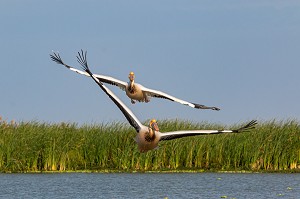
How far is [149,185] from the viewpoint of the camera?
25.9m

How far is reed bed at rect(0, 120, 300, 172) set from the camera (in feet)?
95.1

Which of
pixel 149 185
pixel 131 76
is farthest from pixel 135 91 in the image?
pixel 149 185

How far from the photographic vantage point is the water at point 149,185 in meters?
24.0

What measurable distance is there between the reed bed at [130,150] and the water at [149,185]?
0.82 meters

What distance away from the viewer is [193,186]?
26.0m

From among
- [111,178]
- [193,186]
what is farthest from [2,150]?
[193,186]

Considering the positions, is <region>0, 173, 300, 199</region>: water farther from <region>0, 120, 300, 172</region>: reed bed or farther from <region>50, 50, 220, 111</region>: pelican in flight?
<region>50, 50, 220, 111</region>: pelican in flight

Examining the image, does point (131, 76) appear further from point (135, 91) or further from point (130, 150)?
point (130, 150)

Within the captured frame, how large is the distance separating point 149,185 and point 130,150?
3.23 meters

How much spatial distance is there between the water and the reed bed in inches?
32.5

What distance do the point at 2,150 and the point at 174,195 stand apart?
26.8 feet

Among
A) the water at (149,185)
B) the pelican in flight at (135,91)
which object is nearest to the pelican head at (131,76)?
the pelican in flight at (135,91)

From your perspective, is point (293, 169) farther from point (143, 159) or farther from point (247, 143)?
point (143, 159)

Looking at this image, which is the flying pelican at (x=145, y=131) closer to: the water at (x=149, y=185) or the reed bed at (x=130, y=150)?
the water at (x=149, y=185)
